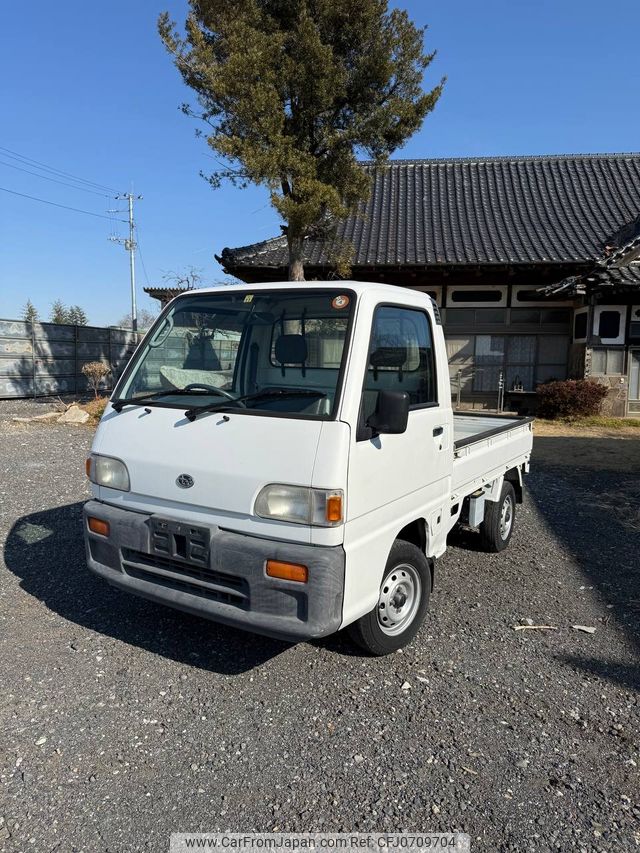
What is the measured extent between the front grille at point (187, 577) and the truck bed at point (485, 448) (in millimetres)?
1682

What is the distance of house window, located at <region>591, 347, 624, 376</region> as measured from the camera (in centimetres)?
1334

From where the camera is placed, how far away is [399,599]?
320 cm

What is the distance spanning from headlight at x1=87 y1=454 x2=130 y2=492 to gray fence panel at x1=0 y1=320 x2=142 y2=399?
542 inches

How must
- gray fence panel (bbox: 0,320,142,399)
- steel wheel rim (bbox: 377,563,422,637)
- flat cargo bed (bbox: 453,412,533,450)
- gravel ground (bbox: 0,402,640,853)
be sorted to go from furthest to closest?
gray fence panel (bbox: 0,320,142,399) < flat cargo bed (bbox: 453,412,533,450) < steel wheel rim (bbox: 377,563,422,637) < gravel ground (bbox: 0,402,640,853)

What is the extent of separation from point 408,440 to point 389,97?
1017cm

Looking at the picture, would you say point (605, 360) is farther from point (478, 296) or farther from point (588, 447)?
point (588, 447)

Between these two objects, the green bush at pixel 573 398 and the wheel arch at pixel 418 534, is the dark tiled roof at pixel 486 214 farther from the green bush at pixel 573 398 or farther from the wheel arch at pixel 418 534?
the wheel arch at pixel 418 534

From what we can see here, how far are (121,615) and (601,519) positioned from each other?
478cm

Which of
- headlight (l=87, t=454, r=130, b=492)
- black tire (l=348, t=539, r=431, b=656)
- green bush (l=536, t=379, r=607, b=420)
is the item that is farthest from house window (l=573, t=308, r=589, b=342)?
headlight (l=87, t=454, r=130, b=492)

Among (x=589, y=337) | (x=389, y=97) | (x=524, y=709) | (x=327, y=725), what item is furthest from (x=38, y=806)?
(x=589, y=337)

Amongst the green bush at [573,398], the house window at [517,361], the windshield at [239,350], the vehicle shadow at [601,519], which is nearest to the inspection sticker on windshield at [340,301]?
the windshield at [239,350]

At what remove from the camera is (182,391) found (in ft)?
10.3

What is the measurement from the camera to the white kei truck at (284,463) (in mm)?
2572

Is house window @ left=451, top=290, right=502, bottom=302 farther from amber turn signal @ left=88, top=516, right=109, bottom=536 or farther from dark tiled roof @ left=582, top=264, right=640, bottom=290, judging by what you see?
amber turn signal @ left=88, top=516, right=109, bottom=536
